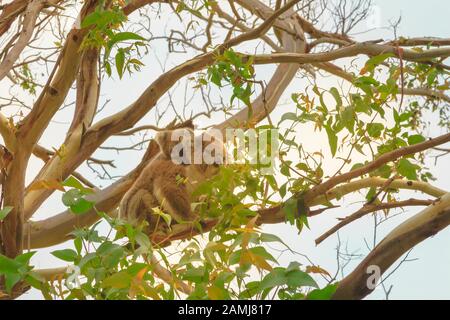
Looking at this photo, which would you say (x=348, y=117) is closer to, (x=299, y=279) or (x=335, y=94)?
(x=335, y=94)

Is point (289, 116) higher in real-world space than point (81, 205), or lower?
higher

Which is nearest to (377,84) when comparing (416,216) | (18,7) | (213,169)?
(416,216)

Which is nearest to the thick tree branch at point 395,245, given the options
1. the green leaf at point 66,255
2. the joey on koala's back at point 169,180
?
the green leaf at point 66,255

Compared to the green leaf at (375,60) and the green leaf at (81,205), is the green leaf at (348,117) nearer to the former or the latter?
the green leaf at (375,60)

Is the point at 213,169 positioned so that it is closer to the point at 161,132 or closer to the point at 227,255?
the point at 161,132

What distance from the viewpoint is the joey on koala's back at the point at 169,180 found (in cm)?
459

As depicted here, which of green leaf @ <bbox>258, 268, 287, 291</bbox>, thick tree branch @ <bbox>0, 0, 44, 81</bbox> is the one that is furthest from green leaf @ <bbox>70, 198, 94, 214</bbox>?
thick tree branch @ <bbox>0, 0, 44, 81</bbox>

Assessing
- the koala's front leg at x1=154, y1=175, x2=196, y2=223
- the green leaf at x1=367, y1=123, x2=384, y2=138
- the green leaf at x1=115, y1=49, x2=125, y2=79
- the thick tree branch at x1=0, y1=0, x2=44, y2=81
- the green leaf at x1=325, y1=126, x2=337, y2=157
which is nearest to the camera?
the green leaf at x1=325, y1=126, x2=337, y2=157

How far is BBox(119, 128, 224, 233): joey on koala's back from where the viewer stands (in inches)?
181

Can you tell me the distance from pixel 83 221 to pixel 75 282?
9.48 feet

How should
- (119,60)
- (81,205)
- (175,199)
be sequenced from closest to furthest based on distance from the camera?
(81,205) → (119,60) → (175,199)

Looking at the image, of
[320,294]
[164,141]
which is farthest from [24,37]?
[320,294]

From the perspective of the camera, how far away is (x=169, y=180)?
4.75m

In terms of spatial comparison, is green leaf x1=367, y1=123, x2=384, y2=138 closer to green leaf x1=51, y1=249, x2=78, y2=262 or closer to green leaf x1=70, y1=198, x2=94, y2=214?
green leaf x1=70, y1=198, x2=94, y2=214
